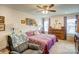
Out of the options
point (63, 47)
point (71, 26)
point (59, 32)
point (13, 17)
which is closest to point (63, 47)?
point (63, 47)

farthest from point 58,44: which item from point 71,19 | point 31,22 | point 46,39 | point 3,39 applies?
point 3,39

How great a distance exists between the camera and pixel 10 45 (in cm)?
160

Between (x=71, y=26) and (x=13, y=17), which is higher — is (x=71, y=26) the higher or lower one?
the lower one

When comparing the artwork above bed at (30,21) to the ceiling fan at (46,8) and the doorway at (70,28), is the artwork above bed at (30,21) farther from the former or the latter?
the doorway at (70,28)

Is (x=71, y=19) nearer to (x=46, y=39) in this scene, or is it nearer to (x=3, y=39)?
(x=46, y=39)

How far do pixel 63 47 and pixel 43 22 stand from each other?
1.73 ft

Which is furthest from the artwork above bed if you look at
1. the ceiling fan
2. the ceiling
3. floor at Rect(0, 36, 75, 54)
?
floor at Rect(0, 36, 75, 54)

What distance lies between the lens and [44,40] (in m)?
1.70

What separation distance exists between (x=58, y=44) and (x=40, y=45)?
1.02 ft

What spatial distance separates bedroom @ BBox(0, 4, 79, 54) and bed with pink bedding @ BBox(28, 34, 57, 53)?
0.03 m

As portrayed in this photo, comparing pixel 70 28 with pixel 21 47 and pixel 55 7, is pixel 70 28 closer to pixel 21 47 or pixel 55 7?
pixel 55 7
